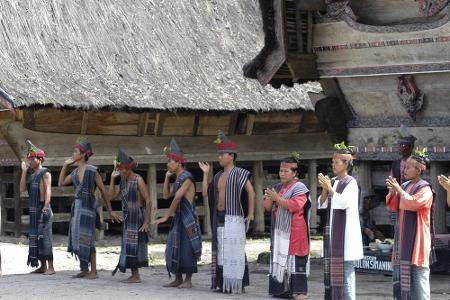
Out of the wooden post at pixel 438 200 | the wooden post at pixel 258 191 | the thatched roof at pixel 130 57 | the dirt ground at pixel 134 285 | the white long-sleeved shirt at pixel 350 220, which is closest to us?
the white long-sleeved shirt at pixel 350 220

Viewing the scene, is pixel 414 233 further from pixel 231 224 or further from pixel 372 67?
pixel 372 67

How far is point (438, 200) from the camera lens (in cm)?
1441

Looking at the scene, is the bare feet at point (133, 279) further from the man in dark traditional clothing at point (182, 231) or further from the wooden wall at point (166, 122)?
the wooden wall at point (166, 122)

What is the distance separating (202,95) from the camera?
Answer: 66.4 ft

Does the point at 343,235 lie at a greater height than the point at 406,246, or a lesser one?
greater

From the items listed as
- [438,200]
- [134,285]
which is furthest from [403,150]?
[134,285]

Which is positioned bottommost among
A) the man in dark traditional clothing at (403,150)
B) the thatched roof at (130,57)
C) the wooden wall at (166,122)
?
the man in dark traditional clothing at (403,150)

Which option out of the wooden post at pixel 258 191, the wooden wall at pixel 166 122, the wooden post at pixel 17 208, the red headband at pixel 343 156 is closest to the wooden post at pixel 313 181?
the wooden wall at pixel 166 122

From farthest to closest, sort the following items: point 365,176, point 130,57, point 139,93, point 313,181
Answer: point 313,181
point 130,57
point 139,93
point 365,176

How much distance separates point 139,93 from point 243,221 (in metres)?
7.02

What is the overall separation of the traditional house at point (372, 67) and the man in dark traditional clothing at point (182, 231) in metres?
2.49

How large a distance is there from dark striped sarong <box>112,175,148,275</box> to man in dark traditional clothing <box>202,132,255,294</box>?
1.16 meters

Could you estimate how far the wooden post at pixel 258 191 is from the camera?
71.1 feet

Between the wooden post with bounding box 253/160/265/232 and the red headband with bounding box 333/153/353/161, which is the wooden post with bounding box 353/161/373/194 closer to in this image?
the red headband with bounding box 333/153/353/161
